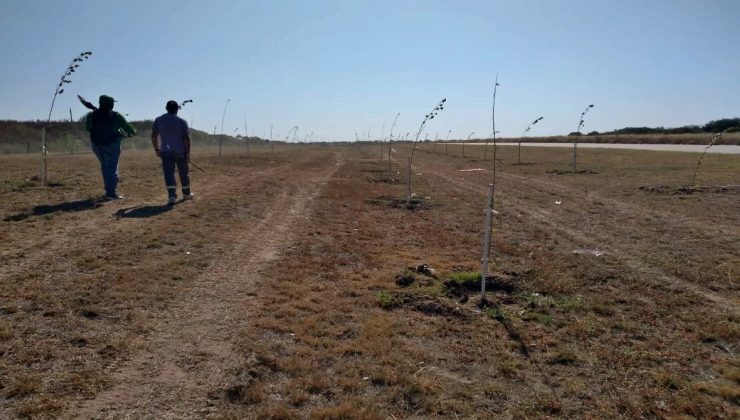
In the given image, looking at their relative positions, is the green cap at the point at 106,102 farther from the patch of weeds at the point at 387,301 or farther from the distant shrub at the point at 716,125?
the distant shrub at the point at 716,125

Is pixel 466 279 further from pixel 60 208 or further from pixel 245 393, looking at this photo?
pixel 60 208

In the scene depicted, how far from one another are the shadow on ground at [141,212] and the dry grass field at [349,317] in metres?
0.05

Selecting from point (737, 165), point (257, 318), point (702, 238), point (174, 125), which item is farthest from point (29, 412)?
point (737, 165)

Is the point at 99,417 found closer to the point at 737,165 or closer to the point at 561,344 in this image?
the point at 561,344

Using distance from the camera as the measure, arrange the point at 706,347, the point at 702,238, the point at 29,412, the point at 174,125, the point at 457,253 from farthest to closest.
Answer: the point at 174,125 → the point at 702,238 → the point at 457,253 → the point at 706,347 → the point at 29,412

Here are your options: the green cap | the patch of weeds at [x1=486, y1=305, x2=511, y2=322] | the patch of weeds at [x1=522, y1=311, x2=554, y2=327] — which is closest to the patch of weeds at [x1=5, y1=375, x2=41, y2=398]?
the patch of weeds at [x1=486, y1=305, x2=511, y2=322]

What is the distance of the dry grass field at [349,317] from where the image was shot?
3463 mm

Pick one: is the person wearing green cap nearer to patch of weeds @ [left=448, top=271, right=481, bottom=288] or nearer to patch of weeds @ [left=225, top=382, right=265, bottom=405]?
patch of weeds @ [left=448, top=271, right=481, bottom=288]

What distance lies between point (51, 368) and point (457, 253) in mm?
5769

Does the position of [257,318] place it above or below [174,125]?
below

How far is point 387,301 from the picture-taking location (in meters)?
5.45

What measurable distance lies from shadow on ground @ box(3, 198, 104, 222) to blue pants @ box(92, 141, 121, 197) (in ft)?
1.33

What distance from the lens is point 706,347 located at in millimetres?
4551

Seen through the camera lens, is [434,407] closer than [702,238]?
Yes
